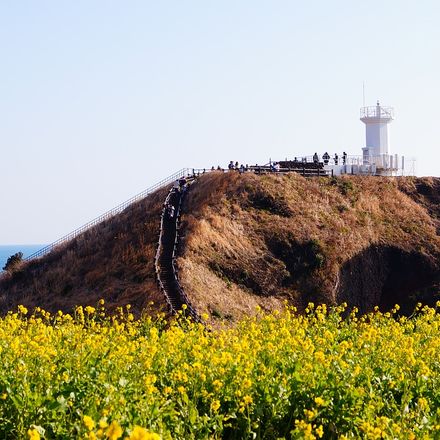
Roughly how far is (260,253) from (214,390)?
117 ft

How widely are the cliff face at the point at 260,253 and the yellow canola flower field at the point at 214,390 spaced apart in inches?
1003

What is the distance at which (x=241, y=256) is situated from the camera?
48781 mm

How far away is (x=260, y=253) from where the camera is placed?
49.7 meters

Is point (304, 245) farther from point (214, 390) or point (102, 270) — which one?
point (214, 390)

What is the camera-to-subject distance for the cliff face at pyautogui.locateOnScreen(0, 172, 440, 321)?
45.6 metres

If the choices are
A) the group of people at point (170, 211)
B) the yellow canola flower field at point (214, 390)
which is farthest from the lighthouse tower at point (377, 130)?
the yellow canola flower field at point (214, 390)

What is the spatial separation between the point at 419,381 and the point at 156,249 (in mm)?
32157

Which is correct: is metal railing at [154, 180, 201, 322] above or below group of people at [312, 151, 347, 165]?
below

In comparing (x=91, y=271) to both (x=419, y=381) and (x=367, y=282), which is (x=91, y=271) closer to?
(x=367, y=282)

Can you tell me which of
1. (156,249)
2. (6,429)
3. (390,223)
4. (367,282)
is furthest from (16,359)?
(390,223)

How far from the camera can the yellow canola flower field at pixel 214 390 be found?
11812 millimetres

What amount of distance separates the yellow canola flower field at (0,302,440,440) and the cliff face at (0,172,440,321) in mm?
25467

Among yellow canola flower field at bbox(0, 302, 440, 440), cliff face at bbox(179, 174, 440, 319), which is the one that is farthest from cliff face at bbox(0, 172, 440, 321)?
yellow canola flower field at bbox(0, 302, 440, 440)

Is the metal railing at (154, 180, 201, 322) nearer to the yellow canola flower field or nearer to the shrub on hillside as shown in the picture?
the shrub on hillside
